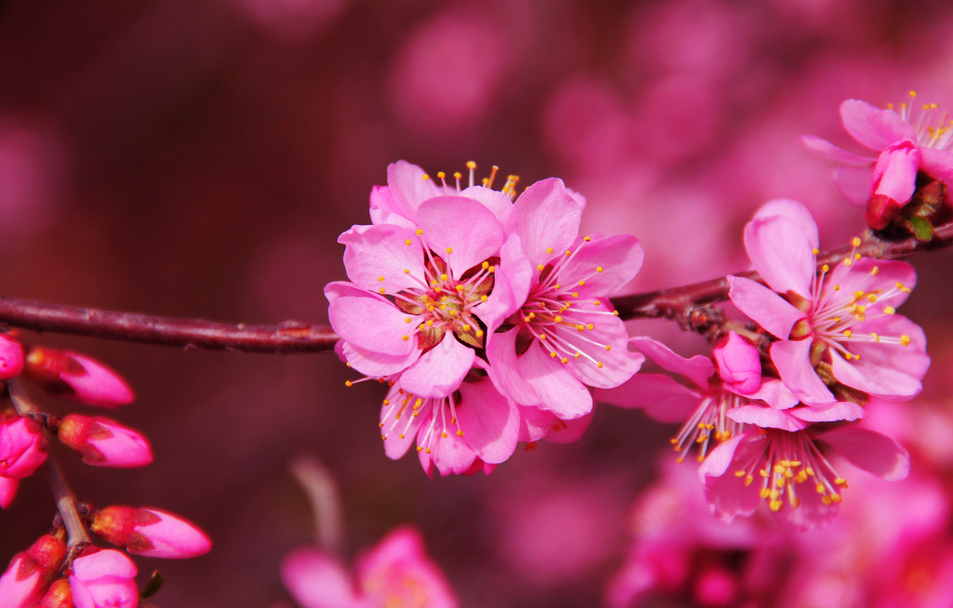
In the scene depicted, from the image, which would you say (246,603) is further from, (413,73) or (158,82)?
(413,73)

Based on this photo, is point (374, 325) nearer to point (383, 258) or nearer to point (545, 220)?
point (383, 258)

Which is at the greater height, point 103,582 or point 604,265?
point 604,265

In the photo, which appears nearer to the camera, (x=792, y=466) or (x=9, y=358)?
(x=9, y=358)

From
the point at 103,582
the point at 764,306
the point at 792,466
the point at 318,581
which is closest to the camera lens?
the point at 103,582

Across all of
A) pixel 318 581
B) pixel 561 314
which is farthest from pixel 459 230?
pixel 318 581

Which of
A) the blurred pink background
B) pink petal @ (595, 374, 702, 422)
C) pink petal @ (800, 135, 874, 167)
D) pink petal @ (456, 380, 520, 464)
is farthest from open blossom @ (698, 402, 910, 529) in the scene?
the blurred pink background

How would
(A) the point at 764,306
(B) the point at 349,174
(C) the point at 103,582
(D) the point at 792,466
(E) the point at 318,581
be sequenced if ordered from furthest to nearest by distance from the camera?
(B) the point at 349,174, (E) the point at 318,581, (D) the point at 792,466, (A) the point at 764,306, (C) the point at 103,582
